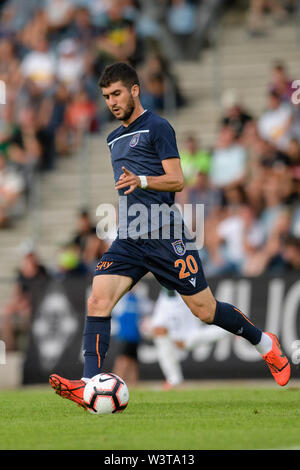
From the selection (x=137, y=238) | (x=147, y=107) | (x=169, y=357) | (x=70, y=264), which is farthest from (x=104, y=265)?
(x=147, y=107)

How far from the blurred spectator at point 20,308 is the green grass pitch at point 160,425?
646 cm

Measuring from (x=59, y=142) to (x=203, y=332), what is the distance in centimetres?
768

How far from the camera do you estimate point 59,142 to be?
2072cm

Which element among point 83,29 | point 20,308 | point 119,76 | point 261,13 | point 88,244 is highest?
point 261,13

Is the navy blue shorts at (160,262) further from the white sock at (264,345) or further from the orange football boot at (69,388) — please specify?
the orange football boot at (69,388)

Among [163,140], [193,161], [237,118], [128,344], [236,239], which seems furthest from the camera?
[237,118]

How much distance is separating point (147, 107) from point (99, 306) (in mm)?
11751

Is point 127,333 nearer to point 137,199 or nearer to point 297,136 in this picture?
point 297,136

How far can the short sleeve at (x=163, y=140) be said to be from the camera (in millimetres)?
8180

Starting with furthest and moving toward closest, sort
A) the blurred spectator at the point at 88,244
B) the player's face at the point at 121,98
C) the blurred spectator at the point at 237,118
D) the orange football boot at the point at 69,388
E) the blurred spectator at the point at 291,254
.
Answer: the blurred spectator at the point at 237,118 < the blurred spectator at the point at 88,244 < the blurred spectator at the point at 291,254 < the player's face at the point at 121,98 < the orange football boot at the point at 69,388

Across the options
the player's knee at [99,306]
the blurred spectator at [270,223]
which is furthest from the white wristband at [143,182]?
the blurred spectator at [270,223]

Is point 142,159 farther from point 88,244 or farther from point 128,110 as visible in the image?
point 88,244

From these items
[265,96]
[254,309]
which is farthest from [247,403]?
[265,96]

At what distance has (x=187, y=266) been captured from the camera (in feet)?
27.5
